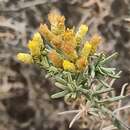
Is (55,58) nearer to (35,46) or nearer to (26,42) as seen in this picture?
(35,46)

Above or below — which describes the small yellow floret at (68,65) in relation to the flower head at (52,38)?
below

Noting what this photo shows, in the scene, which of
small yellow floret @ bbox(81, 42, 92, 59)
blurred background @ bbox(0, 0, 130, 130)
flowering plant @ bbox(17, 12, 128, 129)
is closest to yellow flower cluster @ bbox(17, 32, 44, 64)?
flowering plant @ bbox(17, 12, 128, 129)

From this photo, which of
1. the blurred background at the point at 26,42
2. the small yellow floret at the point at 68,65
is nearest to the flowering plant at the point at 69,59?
the small yellow floret at the point at 68,65

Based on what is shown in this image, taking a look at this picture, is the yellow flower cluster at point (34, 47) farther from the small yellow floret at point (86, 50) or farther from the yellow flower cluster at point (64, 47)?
the small yellow floret at point (86, 50)

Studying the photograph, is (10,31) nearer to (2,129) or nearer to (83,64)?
(2,129)

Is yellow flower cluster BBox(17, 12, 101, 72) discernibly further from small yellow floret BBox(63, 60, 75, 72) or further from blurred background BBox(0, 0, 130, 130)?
blurred background BBox(0, 0, 130, 130)

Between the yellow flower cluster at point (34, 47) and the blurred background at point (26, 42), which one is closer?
the yellow flower cluster at point (34, 47)
